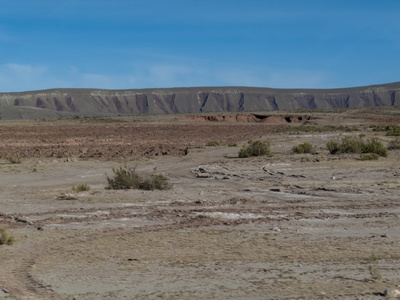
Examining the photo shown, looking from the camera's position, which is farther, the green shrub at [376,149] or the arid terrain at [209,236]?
the green shrub at [376,149]

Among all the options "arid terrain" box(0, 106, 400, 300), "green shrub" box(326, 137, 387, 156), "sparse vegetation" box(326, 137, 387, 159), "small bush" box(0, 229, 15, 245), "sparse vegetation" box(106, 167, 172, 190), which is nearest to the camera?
"arid terrain" box(0, 106, 400, 300)

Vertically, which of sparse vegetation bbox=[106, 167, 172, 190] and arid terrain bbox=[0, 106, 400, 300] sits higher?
sparse vegetation bbox=[106, 167, 172, 190]

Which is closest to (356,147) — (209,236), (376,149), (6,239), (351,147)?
(351,147)

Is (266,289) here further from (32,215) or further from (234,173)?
(234,173)

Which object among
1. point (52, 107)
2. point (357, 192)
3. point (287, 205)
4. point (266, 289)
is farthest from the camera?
point (52, 107)

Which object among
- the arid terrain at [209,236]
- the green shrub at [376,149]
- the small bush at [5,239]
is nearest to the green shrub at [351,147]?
the green shrub at [376,149]

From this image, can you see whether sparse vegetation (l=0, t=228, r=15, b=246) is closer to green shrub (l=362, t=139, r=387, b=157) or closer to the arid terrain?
the arid terrain

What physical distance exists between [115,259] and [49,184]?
10781mm

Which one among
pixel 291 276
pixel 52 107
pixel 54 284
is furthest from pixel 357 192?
pixel 52 107

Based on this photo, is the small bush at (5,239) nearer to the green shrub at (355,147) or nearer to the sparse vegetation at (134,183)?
the sparse vegetation at (134,183)

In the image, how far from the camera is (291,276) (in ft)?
25.2

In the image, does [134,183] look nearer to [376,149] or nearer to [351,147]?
[376,149]

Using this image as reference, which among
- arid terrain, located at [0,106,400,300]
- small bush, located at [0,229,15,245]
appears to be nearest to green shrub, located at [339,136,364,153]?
arid terrain, located at [0,106,400,300]

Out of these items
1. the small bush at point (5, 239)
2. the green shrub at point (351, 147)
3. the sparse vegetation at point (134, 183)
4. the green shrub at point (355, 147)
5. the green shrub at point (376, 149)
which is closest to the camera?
the small bush at point (5, 239)
